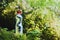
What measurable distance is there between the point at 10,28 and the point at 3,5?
765 mm

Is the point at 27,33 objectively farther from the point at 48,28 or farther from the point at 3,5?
the point at 3,5

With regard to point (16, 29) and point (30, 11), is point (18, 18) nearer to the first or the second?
point (16, 29)

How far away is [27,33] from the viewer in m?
8.94

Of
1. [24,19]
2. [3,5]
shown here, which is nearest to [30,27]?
[24,19]

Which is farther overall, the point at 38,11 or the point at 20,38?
the point at 38,11

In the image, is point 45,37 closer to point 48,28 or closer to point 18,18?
point 48,28

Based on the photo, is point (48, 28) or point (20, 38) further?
point (48, 28)

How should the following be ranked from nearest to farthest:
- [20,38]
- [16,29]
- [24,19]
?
[20,38], [16,29], [24,19]

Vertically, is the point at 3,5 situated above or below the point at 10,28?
above

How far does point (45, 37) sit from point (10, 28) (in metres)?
1.20

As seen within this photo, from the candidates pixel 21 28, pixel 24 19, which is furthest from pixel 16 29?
pixel 24 19

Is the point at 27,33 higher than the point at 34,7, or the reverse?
the point at 34,7

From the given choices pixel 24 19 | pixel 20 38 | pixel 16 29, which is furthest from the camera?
pixel 24 19

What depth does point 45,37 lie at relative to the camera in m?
9.02
